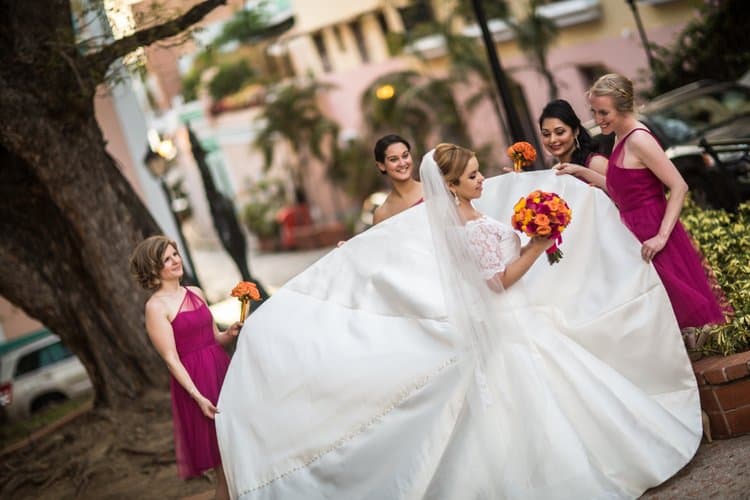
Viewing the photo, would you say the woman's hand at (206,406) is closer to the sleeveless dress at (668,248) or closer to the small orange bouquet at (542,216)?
the small orange bouquet at (542,216)

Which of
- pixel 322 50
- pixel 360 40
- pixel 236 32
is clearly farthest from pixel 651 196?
pixel 236 32

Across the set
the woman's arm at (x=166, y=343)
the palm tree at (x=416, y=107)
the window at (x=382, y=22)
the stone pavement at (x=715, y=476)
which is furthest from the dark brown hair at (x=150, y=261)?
the window at (x=382, y=22)

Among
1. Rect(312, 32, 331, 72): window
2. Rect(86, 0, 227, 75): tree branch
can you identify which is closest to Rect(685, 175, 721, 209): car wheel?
Rect(86, 0, 227, 75): tree branch

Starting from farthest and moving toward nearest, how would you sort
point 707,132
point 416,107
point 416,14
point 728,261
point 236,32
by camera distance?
Answer: point 236,32 → point 416,14 → point 416,107 → point 707,132 → point 728,261

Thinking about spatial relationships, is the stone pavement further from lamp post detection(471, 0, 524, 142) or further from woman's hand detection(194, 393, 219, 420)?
lamp post detection(471, 0, 524, 142)

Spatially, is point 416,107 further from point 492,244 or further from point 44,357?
Answer: point 492,244

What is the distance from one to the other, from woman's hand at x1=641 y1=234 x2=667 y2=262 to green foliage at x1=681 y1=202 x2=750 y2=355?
72 cm

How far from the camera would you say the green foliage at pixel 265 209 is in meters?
35.7

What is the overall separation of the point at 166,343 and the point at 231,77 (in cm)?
3395

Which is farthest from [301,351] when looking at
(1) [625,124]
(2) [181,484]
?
(2) [181,484]

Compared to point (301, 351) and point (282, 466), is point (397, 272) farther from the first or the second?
point (282, 466)

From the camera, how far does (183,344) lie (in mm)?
6211

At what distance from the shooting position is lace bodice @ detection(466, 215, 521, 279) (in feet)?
17.4

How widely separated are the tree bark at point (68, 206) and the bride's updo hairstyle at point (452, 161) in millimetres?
4424
